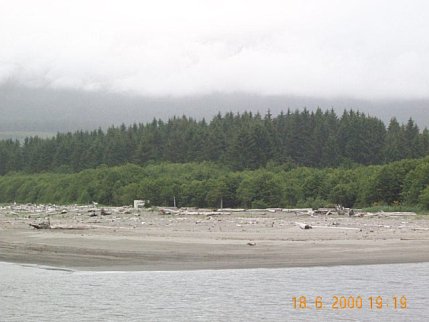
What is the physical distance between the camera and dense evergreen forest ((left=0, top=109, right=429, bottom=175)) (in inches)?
4966

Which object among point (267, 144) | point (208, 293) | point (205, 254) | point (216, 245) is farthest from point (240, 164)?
point (208, 293)

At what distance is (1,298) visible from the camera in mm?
24016

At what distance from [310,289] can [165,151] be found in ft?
413

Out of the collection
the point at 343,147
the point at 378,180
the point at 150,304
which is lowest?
the point at 150,304

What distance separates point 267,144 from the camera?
5030 inches

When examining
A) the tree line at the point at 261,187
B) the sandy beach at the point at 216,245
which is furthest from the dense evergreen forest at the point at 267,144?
the sandy beach at the point at 216,245

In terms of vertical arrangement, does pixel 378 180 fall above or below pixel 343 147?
below

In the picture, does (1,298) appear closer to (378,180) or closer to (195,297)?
(195,297)

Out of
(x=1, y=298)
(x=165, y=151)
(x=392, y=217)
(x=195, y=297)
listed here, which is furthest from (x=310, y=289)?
(x=165, y=151)
